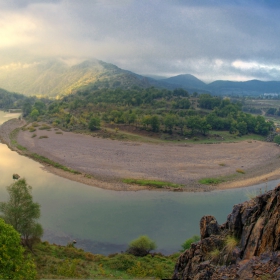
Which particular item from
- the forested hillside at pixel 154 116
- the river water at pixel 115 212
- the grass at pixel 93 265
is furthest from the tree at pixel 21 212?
the forested hillside at pixel 154 116

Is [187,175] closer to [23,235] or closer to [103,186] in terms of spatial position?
[103,186]

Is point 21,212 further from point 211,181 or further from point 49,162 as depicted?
point 211,181

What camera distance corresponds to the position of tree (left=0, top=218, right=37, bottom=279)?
12922 mm

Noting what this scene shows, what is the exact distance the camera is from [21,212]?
20719 millimetres

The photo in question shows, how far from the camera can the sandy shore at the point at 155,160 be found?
4296 centimetres

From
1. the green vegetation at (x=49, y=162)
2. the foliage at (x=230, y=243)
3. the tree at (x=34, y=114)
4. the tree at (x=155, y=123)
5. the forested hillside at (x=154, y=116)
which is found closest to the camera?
the foliage at (x=230, y=243)

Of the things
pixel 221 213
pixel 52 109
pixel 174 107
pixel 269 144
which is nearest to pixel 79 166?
pixel 221 213

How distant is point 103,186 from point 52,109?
3142 inches

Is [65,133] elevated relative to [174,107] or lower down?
lower down

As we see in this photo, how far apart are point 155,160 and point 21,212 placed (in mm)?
33495

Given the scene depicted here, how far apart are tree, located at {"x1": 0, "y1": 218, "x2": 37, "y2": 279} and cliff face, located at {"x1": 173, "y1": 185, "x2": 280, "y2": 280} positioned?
7.66 meters

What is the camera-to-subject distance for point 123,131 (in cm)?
7869

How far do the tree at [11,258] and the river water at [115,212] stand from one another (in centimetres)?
1129

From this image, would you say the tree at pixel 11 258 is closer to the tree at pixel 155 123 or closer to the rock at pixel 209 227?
the rock at pixel 209 227
